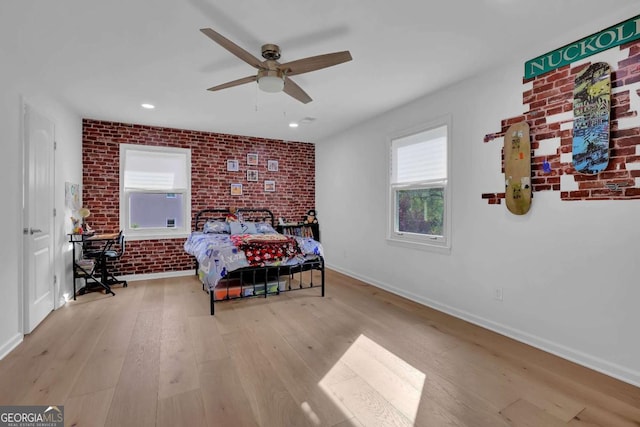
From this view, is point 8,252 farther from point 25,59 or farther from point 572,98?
point 572,98

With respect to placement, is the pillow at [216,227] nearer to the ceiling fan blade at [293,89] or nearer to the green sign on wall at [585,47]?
the ceiling fan blade at [293,89]

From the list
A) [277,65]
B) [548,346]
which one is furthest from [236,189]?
[548,346]

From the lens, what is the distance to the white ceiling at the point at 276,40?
84.7 inches

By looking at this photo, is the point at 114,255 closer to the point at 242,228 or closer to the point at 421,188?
the point at 242,228

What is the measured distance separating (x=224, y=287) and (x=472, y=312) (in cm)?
300

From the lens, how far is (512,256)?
9.62 ft

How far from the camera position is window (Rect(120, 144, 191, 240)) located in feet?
16.8

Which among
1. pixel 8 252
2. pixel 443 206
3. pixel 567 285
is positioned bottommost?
pixel 567 285

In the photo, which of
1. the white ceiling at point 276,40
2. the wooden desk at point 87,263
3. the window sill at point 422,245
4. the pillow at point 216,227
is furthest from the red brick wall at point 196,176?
the window sill at point 422,245

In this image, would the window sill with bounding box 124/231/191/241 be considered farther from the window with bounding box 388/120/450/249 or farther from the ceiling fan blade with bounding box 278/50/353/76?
the ceiling fan blade with bounding box 278/50/353/76

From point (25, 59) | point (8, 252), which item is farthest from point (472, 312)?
point (25, 59)

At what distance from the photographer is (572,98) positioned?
8.23 feet

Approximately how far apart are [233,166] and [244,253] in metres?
2.62

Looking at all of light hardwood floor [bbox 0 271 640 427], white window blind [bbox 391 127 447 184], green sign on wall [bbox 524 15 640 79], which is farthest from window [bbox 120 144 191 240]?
green sign on wall [bbox 524 15 640 79]
